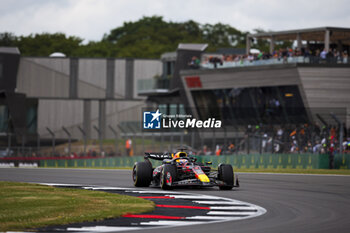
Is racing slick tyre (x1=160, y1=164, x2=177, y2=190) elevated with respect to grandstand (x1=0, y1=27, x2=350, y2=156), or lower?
lower

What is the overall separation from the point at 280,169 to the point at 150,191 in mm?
15575

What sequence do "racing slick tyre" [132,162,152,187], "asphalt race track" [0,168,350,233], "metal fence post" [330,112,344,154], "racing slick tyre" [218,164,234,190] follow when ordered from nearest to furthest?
"asphalt race track" [0,168,350,233], "racing slick tyre" [218,164,234,190], "racing slick tyre" [132,162,152,187], "metal fence post" [330,112,344,154]

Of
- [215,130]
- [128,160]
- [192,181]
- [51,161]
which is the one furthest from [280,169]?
[51,161]

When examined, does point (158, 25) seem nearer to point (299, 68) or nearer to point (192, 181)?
point (299, 68)

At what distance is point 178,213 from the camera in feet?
43.4

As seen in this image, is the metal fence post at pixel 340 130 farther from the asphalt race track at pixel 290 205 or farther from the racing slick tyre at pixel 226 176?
the racing slick tyre at pixel 226 176

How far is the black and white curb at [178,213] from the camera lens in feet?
37.1

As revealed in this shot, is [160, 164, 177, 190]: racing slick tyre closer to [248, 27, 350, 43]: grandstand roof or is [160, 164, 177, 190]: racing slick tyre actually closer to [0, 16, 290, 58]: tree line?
[248, 27, 350, 43]: grandstand roof

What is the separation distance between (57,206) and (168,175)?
5575 millimetres

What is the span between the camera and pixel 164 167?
19.2 metres

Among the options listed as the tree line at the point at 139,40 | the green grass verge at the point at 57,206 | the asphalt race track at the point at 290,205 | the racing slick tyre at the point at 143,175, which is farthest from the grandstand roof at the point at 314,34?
the tree line at the point at 139,40

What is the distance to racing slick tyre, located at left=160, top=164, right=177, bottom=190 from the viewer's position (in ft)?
62.4

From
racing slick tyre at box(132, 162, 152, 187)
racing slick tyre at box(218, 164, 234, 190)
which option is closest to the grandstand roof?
racing slick tyre at box(132, 162, 152, 187)

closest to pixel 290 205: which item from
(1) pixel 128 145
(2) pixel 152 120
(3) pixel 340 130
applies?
(3) pixel 340 130
